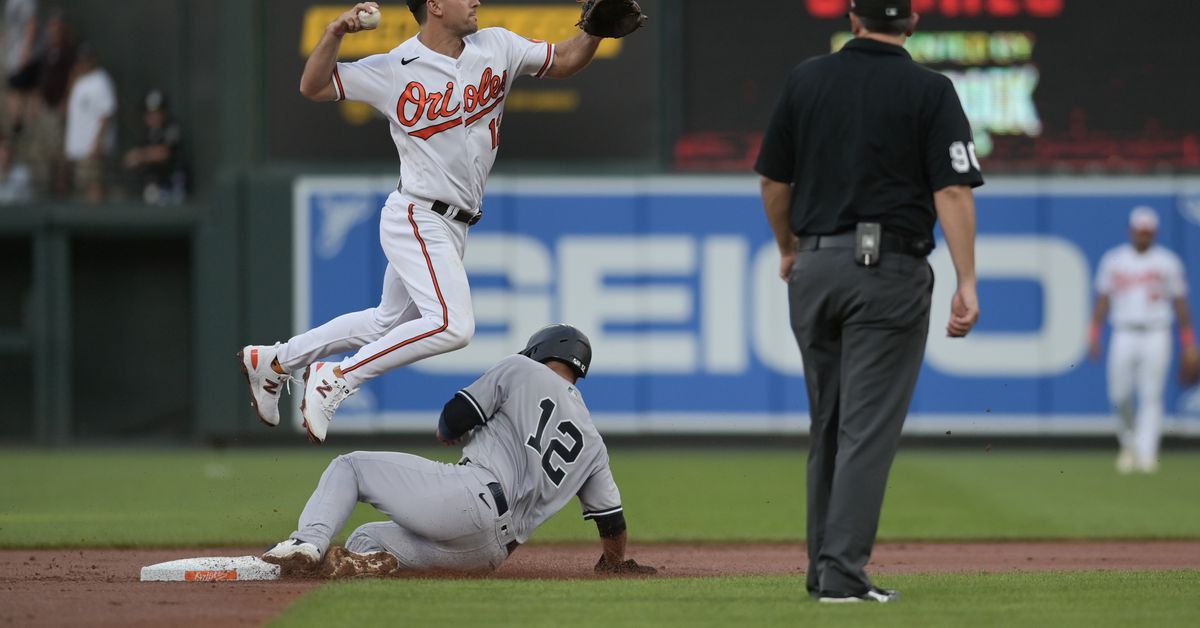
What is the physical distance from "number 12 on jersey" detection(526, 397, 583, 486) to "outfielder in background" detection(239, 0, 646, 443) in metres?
0.62

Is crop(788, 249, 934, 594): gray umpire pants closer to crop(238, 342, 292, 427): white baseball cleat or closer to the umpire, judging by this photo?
the umpire

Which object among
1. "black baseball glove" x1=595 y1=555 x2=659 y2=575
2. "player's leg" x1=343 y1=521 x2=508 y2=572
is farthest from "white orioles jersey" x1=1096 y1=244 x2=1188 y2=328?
"player's leg" x1=343 y1=521 x2=508 y2=572

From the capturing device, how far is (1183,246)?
14.8m

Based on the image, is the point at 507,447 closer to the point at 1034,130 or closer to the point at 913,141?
the point at 913,141

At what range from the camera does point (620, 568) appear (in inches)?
264

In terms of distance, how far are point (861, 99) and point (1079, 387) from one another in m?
10.3

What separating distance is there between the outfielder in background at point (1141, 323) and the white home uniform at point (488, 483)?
794cm

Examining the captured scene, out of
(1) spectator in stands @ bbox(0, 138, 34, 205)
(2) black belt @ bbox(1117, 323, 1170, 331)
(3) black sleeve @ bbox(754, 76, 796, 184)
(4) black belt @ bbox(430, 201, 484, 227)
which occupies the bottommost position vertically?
(2) black belt @ bbox(1117, 323, 1170, 331)

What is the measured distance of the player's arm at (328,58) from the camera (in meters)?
6.37

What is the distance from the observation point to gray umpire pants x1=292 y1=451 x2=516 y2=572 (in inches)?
243

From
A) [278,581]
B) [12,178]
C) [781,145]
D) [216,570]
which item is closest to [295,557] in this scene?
[278,581]

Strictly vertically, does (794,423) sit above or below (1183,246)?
below

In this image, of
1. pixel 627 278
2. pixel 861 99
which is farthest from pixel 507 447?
pixel 627 278

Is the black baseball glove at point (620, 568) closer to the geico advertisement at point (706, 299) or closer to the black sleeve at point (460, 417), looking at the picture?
the black sleeve at point (460, 417)
